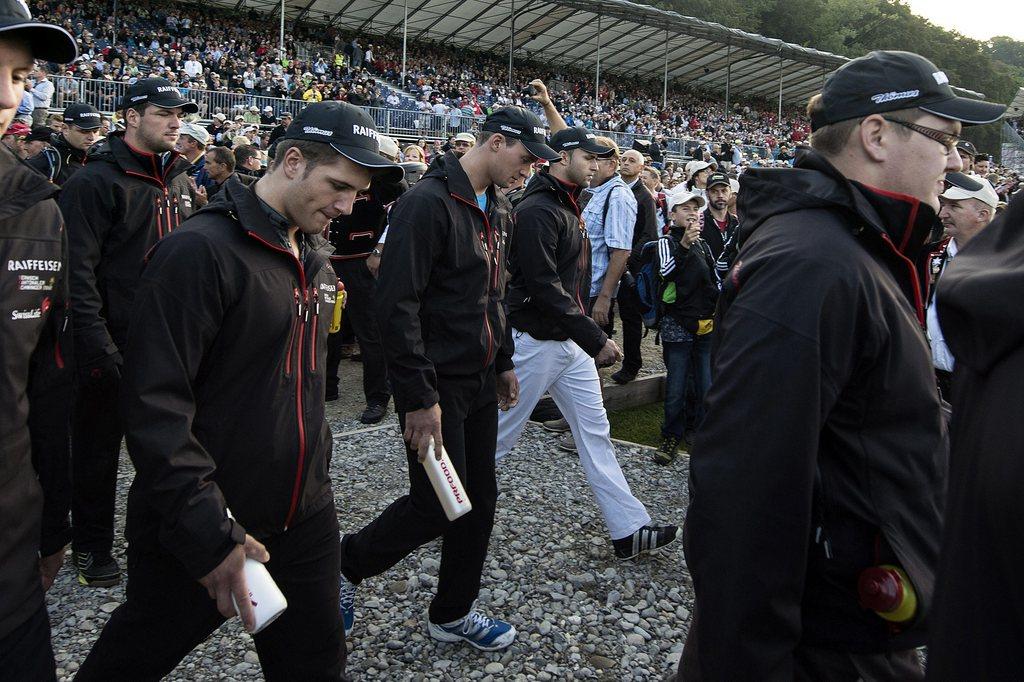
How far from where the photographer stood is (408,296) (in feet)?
10.5

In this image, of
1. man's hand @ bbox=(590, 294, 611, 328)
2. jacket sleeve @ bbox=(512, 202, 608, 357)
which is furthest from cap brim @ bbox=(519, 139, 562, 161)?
man's hand @ bbox=(590, 294, 611, 328)

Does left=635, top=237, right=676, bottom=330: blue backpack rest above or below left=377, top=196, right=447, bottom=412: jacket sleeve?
below

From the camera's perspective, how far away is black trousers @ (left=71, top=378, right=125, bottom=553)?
12.6 ft

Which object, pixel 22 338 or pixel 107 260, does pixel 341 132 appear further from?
pixel 107 260

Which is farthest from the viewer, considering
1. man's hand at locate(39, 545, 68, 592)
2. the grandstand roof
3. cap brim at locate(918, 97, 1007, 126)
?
the grandstand roof

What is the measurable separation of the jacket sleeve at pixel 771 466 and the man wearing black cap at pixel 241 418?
44.8 inches

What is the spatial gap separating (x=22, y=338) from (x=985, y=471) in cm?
192

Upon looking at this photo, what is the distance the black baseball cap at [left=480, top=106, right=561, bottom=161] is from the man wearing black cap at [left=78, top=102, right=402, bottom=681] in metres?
1.16

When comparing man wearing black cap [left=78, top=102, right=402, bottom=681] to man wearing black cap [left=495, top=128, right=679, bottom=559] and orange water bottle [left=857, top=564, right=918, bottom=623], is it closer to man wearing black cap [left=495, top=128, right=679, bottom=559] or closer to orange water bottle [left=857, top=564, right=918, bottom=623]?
orange water bottle [left=857, top=564, right=918, bottom=623]

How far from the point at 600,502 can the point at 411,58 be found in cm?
3544

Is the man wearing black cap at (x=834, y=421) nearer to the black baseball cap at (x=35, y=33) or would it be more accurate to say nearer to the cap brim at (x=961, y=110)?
the cap brim at (x=961, y=110)

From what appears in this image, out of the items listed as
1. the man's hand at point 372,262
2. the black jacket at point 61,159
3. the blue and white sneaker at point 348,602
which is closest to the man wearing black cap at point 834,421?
the blue and white sneaker at point 348,602

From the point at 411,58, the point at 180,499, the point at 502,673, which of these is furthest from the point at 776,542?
the point at 411,58

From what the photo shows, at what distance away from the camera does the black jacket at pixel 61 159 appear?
6.40m
